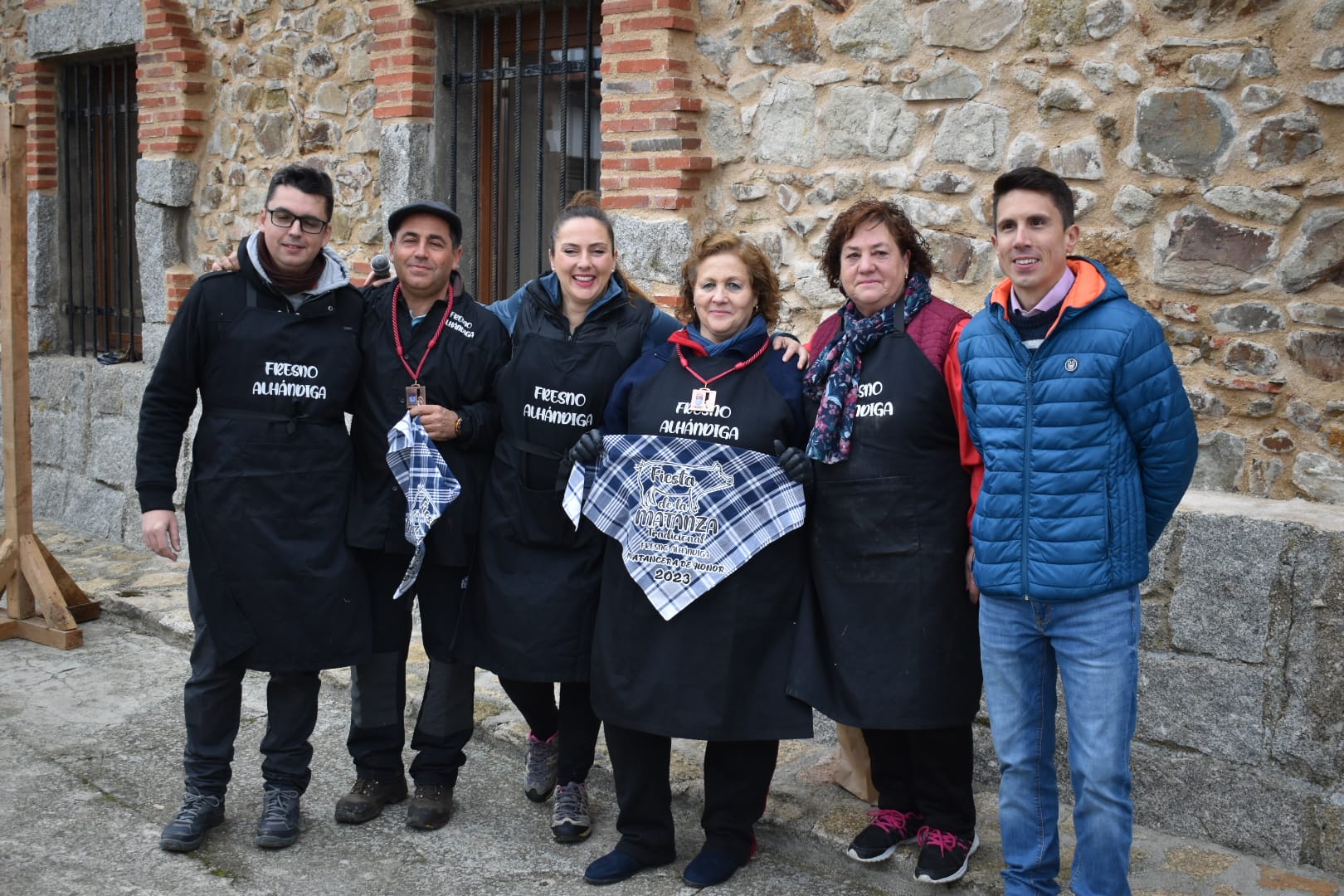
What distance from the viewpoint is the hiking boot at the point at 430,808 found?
384cm

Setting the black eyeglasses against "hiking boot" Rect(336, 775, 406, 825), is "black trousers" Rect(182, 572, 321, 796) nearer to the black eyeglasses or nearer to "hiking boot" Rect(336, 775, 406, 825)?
"hiking boot" Rect(336, 775, 406, 825)

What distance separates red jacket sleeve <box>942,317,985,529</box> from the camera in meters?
3.06

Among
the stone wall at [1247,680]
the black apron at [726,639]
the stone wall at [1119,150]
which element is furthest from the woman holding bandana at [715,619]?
the stone wall at [1119,150]

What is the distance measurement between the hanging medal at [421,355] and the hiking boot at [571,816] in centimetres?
121

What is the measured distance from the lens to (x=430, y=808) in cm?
386

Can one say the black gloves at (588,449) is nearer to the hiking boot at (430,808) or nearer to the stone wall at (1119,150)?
the hiking boot at (430,808)

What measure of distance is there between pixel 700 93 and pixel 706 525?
2.40 meters

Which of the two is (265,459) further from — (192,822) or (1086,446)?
(1086,446)

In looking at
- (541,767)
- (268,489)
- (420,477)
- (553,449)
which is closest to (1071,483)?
(553,449)

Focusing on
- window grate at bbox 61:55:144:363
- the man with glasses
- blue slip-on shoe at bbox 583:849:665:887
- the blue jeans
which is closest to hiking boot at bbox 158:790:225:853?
the man with glasses

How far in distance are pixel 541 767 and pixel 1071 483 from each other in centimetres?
199

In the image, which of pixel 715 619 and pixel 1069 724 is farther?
pixel 715 619

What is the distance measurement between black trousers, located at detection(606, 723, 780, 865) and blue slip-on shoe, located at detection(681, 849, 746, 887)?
0.06ft

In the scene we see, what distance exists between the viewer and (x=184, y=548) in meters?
7.07
